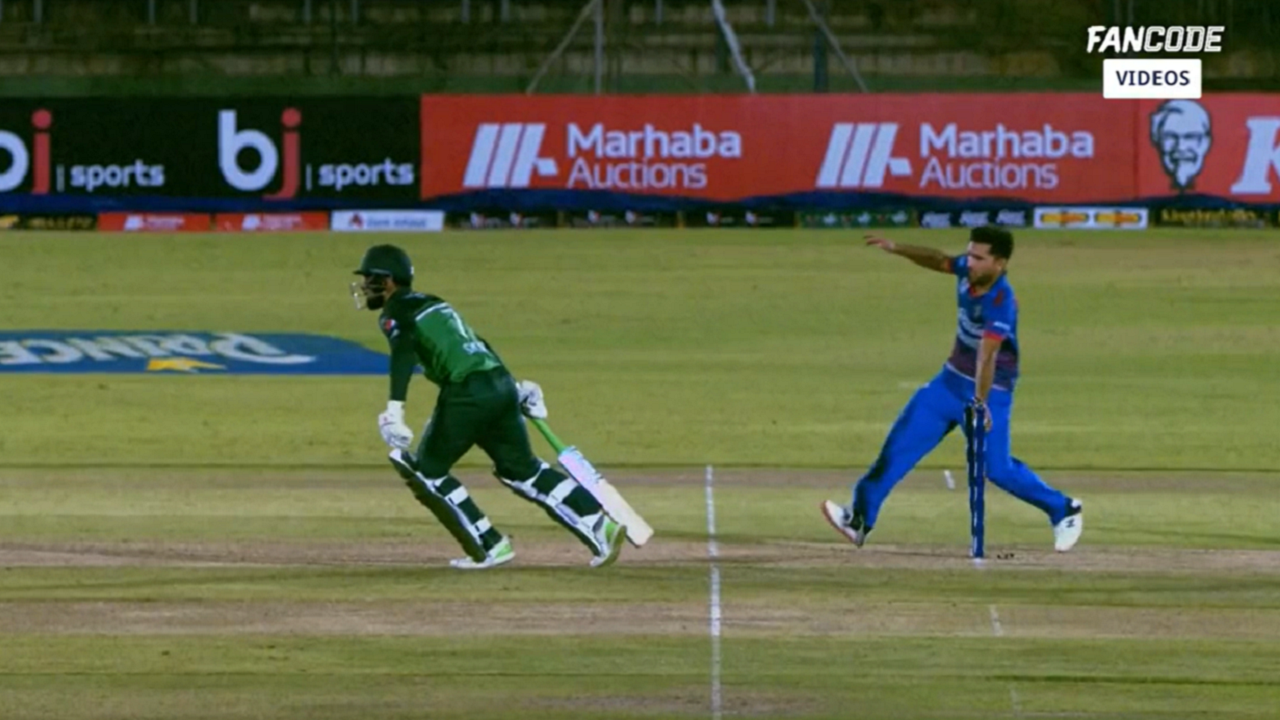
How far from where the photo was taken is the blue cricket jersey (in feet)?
44.7

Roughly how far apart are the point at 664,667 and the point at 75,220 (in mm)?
25566

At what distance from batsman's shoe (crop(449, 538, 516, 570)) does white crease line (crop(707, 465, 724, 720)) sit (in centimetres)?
106

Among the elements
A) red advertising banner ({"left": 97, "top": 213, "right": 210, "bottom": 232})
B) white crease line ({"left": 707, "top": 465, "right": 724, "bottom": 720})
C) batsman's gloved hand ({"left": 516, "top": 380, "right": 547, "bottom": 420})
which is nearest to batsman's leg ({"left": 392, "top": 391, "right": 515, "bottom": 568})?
batsman's gloved hand ({"left": 516, "top": 380, "right": 547, "bottom": 420})

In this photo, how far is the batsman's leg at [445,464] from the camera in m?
13.3

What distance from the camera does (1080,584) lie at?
13172mm

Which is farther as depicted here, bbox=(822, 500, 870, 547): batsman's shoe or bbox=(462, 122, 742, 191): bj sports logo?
bbox=(462, 122, 742, 191): bj sports logo

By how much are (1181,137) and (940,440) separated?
2191 cm

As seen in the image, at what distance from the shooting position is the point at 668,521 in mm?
15695

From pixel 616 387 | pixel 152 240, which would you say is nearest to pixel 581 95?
pixel 152 240

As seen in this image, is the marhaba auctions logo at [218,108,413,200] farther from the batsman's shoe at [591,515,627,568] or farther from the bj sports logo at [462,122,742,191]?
the batsman's shoe at [591,515,627,568]

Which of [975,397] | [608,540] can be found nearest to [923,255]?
[975,397]

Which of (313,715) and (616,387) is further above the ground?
(313,715)

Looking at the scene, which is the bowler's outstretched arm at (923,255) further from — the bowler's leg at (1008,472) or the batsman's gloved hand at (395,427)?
the batsman's gloved hand at (395,427)

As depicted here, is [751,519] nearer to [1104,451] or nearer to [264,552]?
[264,552]
